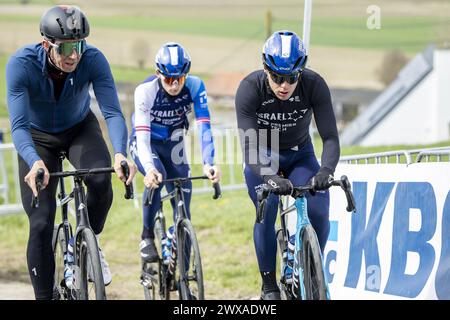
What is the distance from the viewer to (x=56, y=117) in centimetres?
691

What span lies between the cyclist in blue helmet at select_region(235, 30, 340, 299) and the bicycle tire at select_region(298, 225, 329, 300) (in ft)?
1.10

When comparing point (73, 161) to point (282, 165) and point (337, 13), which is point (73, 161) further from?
point (337, 13)

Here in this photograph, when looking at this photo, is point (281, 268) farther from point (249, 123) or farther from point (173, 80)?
Result: point (173, 80)

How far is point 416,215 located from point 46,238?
2.97 meters

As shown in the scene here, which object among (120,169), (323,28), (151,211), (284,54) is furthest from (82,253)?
(323,28)

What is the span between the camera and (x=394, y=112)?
47844 millimetres

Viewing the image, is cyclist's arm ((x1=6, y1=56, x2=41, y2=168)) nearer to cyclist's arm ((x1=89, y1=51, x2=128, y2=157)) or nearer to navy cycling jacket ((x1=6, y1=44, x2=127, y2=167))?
navy cycling jacket ((x1=6, y1=44, x2=127, y2=167))

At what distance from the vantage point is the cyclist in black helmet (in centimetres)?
639

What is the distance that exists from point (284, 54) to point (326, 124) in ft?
2.07

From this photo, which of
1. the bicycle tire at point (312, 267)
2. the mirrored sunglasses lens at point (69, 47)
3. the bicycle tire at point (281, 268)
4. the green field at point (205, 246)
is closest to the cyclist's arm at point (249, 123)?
the bicycle tire at point (281, 268)

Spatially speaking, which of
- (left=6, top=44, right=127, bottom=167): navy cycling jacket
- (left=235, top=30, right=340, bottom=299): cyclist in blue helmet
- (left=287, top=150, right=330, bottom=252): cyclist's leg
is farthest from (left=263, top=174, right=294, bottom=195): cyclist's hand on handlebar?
(left=6, top=44, right=127, bottom=167): navy cycling jacket

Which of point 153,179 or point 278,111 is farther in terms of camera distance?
point 153,179

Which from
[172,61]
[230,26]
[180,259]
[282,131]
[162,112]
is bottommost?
[180,259]

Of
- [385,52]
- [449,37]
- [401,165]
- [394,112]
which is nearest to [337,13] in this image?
[385,52]
